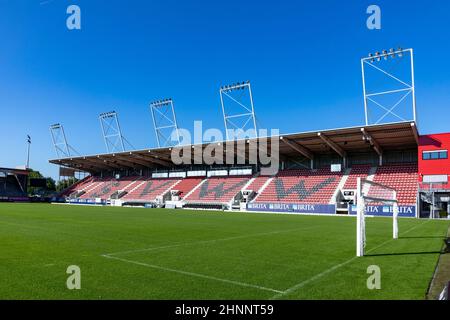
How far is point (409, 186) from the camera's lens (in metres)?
35.0

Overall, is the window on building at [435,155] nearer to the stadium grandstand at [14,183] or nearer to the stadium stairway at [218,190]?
the stadium stairway at [218,190]

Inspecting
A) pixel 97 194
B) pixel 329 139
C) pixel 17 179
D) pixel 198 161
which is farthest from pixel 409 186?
pixel 17 179

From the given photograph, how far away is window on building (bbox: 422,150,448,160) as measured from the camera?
3303 cm

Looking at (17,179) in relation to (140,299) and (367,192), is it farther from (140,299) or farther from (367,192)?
(140,299)

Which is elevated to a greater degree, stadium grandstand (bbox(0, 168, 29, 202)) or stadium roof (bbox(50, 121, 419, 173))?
stadium roof (bbox(50, 121, 419, 173))

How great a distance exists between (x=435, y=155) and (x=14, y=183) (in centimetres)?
7472

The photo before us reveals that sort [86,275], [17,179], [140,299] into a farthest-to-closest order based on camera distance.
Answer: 1. [17,179]
2. [86,275]
3. [140,299]

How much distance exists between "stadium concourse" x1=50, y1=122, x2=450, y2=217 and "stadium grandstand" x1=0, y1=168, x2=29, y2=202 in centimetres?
1219

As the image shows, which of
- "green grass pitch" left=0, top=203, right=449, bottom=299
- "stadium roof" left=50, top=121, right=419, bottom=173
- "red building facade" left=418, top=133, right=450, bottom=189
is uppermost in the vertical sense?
"stadium roof" left=50, top=121, right=419, bottom=173

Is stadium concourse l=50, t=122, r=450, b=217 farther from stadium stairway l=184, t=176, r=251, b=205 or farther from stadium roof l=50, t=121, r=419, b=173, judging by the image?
stadium stairway l=184, t=176, r=251, b=205

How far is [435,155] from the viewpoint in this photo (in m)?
33.6

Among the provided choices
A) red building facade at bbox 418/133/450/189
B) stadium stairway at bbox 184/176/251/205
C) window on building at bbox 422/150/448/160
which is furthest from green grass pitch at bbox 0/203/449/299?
stadium stairway at bbox 184/176/251/205

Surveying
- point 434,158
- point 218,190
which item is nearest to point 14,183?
point 218,190
